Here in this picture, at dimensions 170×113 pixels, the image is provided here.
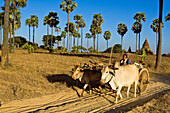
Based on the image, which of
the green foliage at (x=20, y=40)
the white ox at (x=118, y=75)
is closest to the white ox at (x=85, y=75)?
the white ox at (x=118, y=75)

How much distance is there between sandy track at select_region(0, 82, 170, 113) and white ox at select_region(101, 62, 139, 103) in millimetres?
725

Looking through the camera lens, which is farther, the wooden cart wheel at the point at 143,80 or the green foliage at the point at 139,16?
the green foliage at the point at 139,16

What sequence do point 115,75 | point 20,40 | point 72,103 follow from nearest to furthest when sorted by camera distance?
point 72,103, point 115,75, point 20,40

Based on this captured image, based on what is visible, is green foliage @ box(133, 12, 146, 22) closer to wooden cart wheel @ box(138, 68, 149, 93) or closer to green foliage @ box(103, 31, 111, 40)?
green foliage @ box(103, 31, 111, 40)

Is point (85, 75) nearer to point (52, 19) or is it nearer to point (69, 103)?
point (69, 103)

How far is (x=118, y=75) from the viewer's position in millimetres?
6934

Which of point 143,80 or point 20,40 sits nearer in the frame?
point 143,80

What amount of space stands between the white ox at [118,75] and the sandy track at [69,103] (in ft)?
2.38

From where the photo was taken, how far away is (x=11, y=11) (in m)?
28.2

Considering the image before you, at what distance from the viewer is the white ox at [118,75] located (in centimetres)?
659

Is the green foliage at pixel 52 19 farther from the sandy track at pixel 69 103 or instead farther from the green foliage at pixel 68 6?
the sandy track at pixel 69 103

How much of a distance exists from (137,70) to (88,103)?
9.96ft

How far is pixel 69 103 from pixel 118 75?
7.97 feet

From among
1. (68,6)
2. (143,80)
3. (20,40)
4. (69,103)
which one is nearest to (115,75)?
(69,103)
